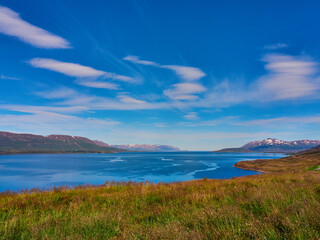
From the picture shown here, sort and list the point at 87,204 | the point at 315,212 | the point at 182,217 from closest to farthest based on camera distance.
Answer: the point at 315,212, the point at 182,217, the point at 87,204

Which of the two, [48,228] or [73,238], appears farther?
[48,228]

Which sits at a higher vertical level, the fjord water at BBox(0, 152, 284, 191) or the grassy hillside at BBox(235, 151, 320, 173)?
the grassy hillside at BBox(235, 151, 320, 173)

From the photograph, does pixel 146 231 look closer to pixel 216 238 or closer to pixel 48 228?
pixel 216 238

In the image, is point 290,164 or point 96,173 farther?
point 96,173

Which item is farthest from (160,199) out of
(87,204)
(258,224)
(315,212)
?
(315,212)

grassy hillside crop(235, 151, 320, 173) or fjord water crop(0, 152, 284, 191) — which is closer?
grassy hillside crop(235, 151, 320, 173)

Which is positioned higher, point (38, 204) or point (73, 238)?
point (73, 238)

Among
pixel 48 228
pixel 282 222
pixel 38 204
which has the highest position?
pixel 282 222

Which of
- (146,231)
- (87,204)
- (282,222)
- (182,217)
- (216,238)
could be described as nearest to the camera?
(216,238)

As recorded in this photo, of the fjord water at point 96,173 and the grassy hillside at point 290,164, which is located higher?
the grassy hillside at point 290,164

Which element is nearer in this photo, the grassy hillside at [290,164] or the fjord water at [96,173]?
the grassy hillside at [290,164]

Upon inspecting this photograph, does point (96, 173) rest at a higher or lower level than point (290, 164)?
lower

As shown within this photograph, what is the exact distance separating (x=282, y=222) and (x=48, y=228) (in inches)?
200

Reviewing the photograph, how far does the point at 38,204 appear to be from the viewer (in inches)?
323
